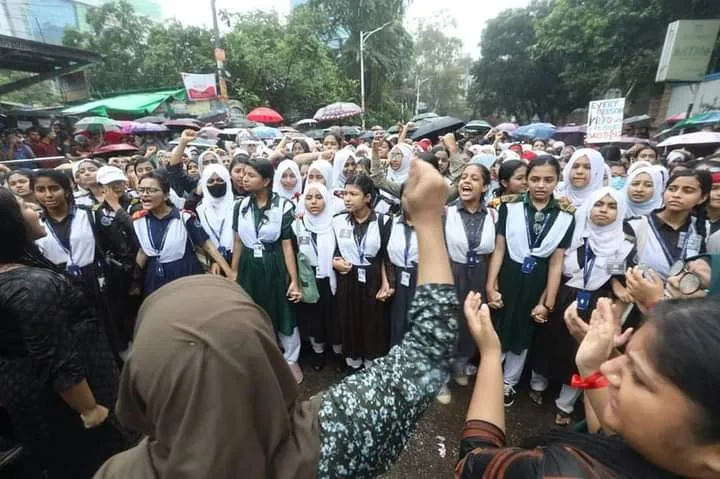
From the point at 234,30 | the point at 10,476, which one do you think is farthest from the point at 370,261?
the point at 234,30

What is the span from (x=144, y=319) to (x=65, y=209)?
9.10 ft

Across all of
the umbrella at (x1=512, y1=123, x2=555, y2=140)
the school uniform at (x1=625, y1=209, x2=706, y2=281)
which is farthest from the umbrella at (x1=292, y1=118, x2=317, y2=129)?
the school uniform at (x1=625, y1=209, x2=706, y2=281)

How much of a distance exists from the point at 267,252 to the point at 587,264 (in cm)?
248

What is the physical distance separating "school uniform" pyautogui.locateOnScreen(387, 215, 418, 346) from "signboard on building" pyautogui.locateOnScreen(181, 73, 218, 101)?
1629 cm

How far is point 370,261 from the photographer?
10.4 ft

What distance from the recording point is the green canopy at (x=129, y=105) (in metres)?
14.5

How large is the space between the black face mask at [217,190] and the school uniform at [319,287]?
0.89m

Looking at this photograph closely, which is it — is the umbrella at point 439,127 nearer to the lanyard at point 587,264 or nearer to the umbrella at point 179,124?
the lanyard at point 587,264

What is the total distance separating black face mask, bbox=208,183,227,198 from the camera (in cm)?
368

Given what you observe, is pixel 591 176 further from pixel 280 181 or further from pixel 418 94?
pixel 418 94

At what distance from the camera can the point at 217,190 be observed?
3684 millimetres

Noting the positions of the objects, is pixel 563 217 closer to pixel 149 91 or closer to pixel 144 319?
pixel 144 319

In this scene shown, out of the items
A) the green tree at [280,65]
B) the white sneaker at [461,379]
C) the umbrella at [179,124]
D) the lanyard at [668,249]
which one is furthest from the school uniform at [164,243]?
the green tree at [280,65]

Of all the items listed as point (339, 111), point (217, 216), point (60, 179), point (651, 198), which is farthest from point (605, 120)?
point (339, 111)
